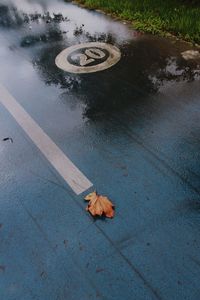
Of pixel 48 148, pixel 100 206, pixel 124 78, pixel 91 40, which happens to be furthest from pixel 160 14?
pixel 100 206

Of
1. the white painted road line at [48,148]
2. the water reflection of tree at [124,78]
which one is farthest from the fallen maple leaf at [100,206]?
the water reflection of tree at [124,78]

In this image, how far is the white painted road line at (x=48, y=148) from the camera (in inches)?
170

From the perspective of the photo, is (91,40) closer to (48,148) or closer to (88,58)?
(88,58)

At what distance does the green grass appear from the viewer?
8008 mm

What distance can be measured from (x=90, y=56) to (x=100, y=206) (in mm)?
4723

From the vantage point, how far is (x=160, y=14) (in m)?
9.09

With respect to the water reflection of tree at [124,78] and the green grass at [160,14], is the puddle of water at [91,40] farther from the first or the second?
the green grass at [160,14]

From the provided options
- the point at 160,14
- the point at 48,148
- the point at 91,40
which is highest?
the point at 160,14

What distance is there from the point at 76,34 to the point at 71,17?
1667 mm

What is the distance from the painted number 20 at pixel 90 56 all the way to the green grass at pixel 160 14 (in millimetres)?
1615

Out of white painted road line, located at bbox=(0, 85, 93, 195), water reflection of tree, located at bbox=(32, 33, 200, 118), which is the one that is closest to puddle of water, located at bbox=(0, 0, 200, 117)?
water reflection of tree, located at bbox=(32, 33, 200, 118)

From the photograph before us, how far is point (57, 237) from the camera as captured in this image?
3.65 m

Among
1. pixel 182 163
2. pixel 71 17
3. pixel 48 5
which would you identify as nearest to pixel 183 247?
pixel 182 163

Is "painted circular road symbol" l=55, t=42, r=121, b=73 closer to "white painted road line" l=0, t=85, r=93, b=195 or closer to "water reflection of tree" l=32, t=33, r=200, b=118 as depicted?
"water reflection of tree" l=32, t=33, r=200, b=118
